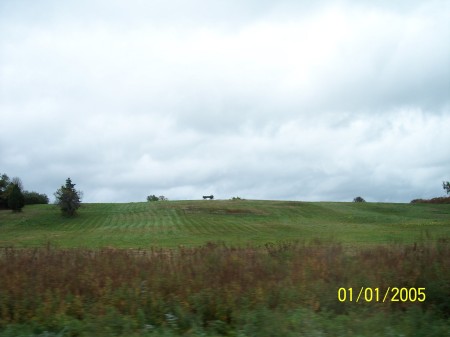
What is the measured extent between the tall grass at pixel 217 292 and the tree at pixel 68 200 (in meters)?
58.4

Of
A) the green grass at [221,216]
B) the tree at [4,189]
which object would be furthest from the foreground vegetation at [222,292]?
the tree at [4,189]

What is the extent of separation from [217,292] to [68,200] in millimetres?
62670

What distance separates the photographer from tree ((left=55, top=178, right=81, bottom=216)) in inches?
2665

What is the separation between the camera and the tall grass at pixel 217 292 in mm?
8367

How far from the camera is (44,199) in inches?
3967

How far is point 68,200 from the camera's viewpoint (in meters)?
67.8

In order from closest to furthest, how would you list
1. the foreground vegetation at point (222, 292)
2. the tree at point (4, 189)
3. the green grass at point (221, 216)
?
the foreground vegetation at point (222, 292) < the green grass at point (221, 216) < the tree at point (4, 189)

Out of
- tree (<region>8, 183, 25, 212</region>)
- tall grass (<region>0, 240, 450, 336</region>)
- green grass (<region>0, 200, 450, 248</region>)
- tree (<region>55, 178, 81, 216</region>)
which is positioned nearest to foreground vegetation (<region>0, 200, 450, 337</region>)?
tall grass (<region>0, 240, 450, 336</region>)

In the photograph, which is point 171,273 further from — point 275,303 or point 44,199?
point 44,199
